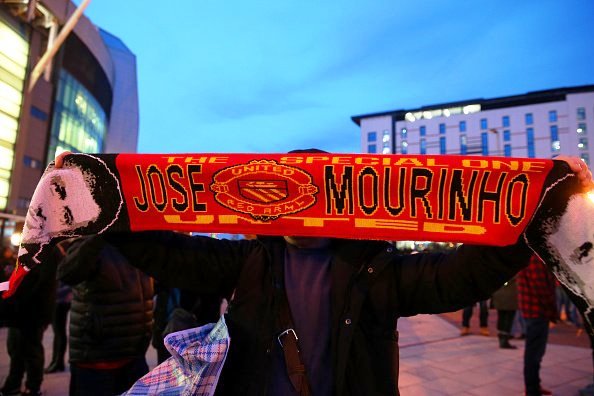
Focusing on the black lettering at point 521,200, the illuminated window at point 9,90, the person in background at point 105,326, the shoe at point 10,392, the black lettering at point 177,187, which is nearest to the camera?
the black lettering at point 521,200

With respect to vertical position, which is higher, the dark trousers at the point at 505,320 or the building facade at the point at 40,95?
the building facade at the point at 40,95

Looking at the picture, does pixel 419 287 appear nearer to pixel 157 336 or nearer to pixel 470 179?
pixel 470 179

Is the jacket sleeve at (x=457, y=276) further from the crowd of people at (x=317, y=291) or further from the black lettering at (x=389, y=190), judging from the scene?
the black lettering at (x=389, y=190)

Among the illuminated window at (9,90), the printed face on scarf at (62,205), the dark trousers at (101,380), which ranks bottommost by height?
the dark trousers at (101,380)

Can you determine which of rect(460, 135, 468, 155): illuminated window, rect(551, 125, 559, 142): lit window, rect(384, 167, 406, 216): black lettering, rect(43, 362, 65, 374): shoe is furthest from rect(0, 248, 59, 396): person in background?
rect(551, 125, 559, 142): lit window

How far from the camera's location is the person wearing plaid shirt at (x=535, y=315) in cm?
504

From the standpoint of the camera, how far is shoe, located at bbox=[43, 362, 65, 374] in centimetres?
602

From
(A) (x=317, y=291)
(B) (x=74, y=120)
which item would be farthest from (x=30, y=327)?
(B) (x=74, y=120)

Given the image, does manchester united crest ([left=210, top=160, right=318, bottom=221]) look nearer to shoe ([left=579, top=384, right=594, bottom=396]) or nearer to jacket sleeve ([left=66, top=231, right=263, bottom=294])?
jacket sleeve ([left=66, top=231, right=263, bottom=294])

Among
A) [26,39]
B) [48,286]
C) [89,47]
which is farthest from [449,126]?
[48,286]

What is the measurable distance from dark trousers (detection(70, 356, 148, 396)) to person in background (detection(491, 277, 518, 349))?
6.91m

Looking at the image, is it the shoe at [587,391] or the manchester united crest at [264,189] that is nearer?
the manchester united crest at [264,189]

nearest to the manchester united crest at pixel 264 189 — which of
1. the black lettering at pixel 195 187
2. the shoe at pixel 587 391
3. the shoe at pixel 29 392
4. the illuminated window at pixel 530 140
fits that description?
the black lettering at pixel 195 187

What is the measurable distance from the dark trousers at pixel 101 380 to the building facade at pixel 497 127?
218 feet
